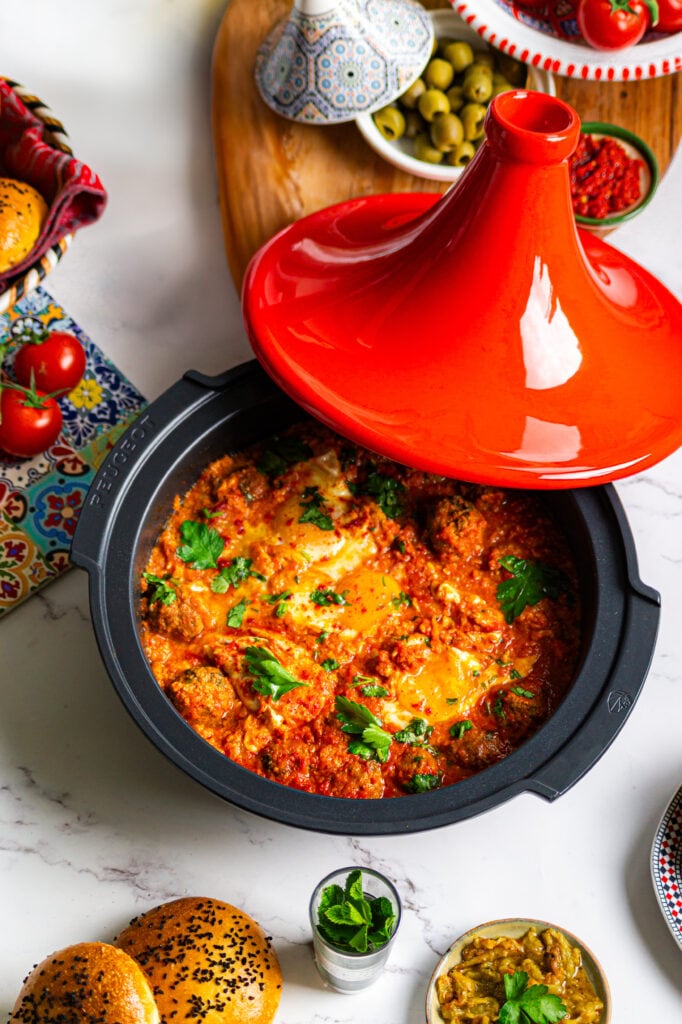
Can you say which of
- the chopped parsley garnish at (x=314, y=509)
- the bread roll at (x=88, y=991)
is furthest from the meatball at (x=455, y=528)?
the bread roll at (x=88, y=991)

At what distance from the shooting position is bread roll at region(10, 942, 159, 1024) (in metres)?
2.51

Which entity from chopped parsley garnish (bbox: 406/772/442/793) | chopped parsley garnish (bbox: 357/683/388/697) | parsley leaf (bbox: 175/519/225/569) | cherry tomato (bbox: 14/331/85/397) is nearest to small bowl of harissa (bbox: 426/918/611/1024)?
chopped parsley garnish (bbox: 406/772/442/793)

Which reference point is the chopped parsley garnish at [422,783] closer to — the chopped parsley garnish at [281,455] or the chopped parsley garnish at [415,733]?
the chopped parsley garnish at [415,733]

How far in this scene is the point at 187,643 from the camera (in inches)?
118

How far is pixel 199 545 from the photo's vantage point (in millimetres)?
3115

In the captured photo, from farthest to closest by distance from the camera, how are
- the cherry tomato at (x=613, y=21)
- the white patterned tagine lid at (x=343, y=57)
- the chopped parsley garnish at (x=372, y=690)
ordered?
the cherry tomato at (x=613, y=21)
the white patterned tagine lid at (x=343, y=57)
the chopped parsley garnish at (x=372, y=690)

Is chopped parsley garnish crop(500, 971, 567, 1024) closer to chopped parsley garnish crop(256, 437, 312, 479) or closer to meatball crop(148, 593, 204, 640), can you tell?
meatball crop(148, 593, 204, 640)

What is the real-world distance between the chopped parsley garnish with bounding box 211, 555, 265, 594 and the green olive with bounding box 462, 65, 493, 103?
155 cm

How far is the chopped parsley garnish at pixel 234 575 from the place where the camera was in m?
3.08

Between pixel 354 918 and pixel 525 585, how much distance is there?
93 cm

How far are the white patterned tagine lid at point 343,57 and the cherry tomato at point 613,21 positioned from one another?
0.45 meters

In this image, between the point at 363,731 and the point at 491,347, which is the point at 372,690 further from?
the point at 491,347

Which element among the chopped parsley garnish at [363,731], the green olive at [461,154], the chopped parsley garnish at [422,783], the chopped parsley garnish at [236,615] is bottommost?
the chopped parsley garnish at [422,783]

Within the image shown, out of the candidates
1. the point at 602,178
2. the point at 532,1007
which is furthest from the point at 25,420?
the point at 532,1007
